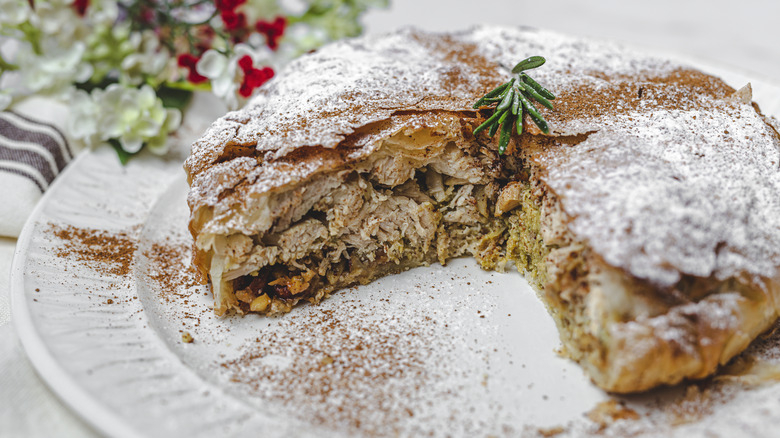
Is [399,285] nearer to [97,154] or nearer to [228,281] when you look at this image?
[228,281]

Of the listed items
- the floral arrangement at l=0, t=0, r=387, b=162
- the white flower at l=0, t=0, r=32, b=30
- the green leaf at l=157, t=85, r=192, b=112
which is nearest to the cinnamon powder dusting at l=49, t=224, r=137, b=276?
the floral arrangement at l=0, t=0, r=387, b=162

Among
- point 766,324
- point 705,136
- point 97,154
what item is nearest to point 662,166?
point 705,136

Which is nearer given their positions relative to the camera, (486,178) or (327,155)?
(327,155)

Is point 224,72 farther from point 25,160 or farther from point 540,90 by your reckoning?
point 540,90

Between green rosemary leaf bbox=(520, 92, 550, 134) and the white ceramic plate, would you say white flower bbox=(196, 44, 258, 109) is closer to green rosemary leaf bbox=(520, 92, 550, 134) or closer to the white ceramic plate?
the white ceramic plate

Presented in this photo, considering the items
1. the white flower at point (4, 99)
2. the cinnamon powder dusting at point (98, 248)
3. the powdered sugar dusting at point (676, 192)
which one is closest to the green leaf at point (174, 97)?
the white flower at point (4, 99)

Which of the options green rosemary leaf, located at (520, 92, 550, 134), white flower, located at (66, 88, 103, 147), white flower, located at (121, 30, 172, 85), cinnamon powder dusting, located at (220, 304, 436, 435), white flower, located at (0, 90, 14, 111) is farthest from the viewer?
white flower, located at (121, 30, 172, 85)
